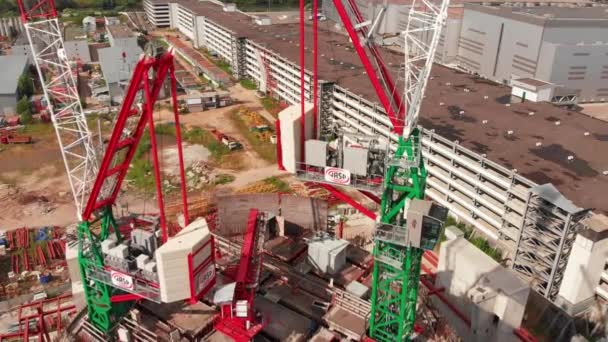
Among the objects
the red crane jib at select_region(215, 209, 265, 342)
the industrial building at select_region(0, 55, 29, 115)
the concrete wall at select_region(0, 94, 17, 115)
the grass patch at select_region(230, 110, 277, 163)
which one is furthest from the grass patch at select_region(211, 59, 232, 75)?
the red crane jib at select_region(215, 209, 265, 342)

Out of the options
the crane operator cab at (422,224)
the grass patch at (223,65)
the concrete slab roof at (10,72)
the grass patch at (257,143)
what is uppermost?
the crane operator cab at (422,224)

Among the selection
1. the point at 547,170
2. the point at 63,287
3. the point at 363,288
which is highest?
the point at 547,170

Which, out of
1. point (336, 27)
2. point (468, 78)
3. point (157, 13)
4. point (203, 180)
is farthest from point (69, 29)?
point (468, 78)

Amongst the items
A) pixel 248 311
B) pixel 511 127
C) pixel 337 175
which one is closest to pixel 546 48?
pixel 511 127

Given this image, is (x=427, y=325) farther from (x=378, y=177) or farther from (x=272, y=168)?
(x=272, y=168)

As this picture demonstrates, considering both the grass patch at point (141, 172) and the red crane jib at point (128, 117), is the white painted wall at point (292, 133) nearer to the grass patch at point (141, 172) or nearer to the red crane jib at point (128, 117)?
the red crane jib at point (128, 117)

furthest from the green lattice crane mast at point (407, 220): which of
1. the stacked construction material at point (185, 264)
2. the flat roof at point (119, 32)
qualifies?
the flat roof at point (119, 32)
